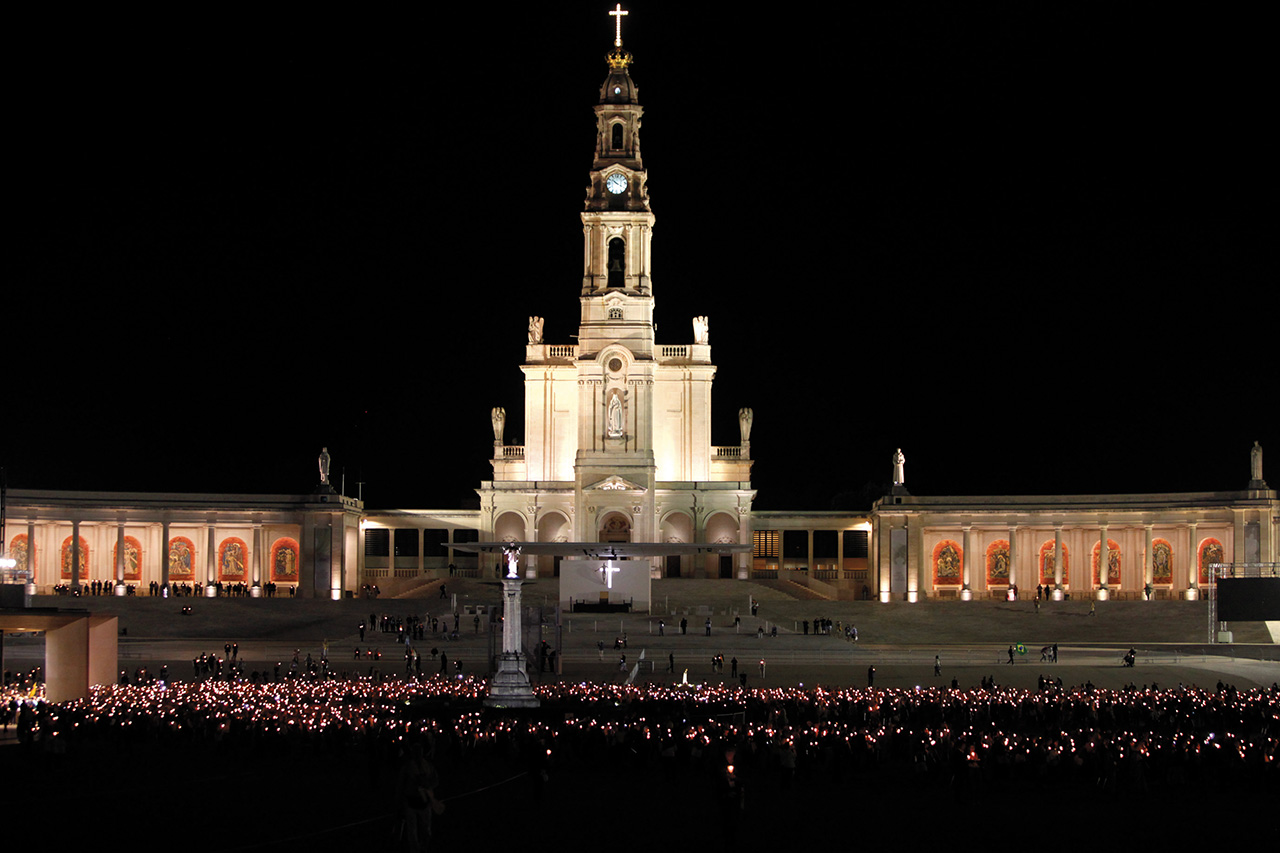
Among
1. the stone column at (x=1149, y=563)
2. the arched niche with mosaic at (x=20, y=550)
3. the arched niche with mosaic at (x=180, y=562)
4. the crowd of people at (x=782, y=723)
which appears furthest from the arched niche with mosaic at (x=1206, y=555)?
the arched niche with mosaic at (x=20, y=550)

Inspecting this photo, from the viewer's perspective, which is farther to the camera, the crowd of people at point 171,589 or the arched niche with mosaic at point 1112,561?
the arched niche with mosaic at point 1112,561

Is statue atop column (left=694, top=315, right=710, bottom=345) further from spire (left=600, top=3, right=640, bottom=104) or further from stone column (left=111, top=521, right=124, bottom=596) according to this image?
stone column (left=111, top=521, right=124, bottom=596)

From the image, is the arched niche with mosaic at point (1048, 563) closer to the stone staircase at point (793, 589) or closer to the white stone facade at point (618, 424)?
the stone staircase at point (793, 589)

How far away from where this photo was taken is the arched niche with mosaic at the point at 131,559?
236ft

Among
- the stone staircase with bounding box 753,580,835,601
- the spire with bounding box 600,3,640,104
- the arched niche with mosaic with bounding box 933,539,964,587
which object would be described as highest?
the spire with bounding box 600,3,640,104

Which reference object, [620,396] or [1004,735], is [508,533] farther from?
[1004,735]

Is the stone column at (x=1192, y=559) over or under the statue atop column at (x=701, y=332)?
under

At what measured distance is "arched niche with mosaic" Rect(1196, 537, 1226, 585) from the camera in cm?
6881

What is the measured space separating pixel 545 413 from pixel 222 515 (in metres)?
17.3

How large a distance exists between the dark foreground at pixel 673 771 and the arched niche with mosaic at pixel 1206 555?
38.4m

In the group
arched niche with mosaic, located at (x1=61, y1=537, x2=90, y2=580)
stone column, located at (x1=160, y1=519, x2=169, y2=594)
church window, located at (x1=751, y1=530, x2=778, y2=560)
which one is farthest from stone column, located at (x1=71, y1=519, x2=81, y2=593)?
church window, located at (x1=751, y1=530, x2=778, y2=560)

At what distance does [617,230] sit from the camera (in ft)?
251

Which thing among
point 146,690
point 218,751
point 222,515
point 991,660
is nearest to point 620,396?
point 222,515

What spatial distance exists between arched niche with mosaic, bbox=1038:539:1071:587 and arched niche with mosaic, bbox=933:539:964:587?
4111 millimetres
